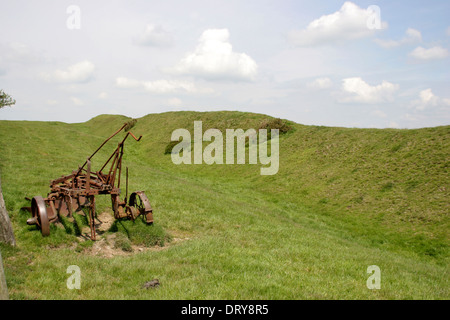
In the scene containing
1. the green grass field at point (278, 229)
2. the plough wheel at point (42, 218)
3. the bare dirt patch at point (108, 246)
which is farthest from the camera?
the bare dirt patch at point (108, 246)

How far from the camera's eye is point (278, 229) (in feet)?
52.4

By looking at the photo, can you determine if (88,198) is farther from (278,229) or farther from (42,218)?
(278,229)

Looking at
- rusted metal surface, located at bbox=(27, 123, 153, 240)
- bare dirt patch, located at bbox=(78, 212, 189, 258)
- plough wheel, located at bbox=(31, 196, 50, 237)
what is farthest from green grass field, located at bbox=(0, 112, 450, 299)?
rusted metal surface, located at bbox=(27, 123, 153, 240)

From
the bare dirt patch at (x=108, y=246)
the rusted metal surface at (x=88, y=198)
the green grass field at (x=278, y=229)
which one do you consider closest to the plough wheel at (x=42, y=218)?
the rusted metal surface at (x=88, y=198)

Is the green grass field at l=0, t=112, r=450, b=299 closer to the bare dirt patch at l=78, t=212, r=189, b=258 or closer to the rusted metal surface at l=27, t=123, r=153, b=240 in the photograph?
the bare dirt patch at l=78, t=212, r=189, b=258

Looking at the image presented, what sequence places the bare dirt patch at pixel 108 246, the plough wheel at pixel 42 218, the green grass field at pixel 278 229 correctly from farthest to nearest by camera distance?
the bare dirt patch at pixel 108 246 < the plough wheel at pixel 42 218 < the green grass field at pixel 278 229

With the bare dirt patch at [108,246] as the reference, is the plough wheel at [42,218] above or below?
above

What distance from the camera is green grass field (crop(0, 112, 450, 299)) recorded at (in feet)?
27.1

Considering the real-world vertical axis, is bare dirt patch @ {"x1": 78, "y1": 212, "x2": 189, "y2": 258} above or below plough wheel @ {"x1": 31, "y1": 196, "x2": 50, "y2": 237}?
below

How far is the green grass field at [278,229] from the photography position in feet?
27.1

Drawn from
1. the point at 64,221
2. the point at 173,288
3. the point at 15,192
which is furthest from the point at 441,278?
the point at 15,192

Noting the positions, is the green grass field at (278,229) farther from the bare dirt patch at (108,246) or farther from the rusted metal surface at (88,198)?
the rusted metal surface at (88,198)

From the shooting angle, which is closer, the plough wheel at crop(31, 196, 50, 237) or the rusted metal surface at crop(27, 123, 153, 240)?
the plough wheel at crop(31, 196, 50, 237)

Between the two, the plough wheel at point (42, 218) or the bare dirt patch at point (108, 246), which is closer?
the plough wheel at point (42, 218)
